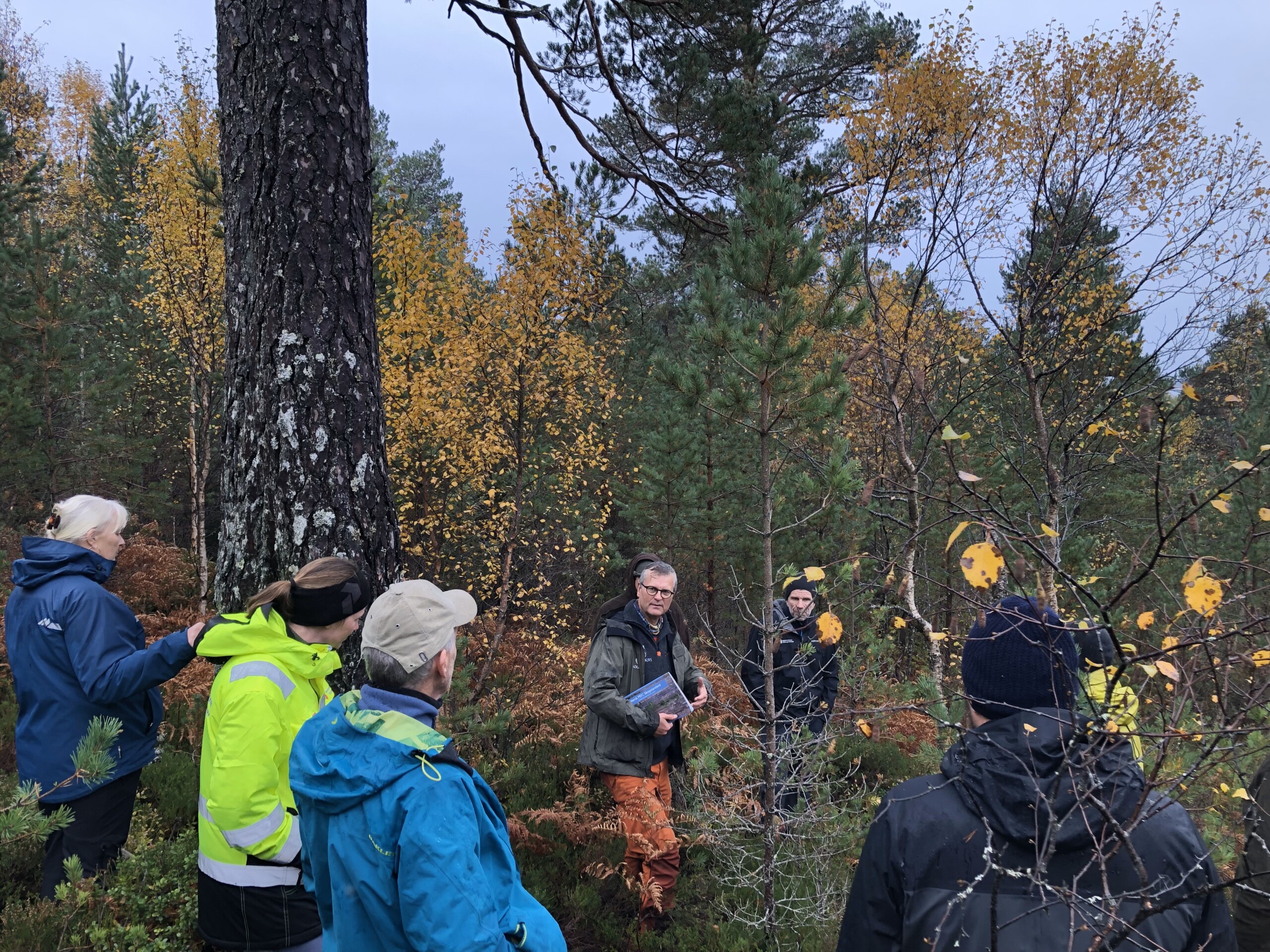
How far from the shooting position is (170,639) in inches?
94.5

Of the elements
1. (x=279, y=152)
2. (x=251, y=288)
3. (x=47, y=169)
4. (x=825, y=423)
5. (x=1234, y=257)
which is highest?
(x=47, y=169)

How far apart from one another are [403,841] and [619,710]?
2.12 m

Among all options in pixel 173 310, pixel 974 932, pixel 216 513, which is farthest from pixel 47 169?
pixel 974 932

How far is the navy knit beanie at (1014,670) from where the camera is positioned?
1.52 metres

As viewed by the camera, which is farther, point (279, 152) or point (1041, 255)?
point (1041, 255)

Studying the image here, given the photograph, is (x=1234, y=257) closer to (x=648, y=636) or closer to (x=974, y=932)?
(x=648, y=636)

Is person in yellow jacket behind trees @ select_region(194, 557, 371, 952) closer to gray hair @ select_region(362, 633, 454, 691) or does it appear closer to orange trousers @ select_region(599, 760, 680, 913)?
gray hair @ select_region(362, 633, 454, 691)

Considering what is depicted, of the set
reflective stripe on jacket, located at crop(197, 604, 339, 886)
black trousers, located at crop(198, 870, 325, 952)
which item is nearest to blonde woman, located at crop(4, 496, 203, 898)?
reflective stripe on jacket, located at crop(197, 604, 339, 886)

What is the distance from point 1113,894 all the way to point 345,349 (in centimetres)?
281

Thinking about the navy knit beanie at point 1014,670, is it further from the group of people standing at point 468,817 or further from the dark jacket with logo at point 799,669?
the dark jacket with logo at point 799,669

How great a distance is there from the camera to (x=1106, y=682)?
217cm

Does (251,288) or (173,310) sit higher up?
(173,310)

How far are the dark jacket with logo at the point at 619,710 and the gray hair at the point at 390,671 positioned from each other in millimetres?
1946

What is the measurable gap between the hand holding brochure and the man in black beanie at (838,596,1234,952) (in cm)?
196
